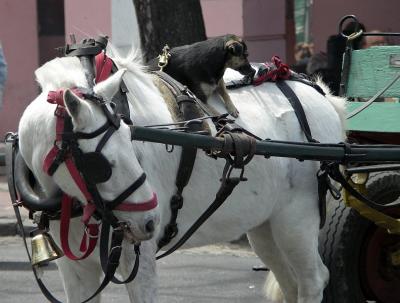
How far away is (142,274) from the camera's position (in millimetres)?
3588

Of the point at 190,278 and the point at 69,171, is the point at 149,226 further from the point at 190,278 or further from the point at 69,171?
the point at 190,278

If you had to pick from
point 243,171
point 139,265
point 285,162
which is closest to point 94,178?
point 139,265

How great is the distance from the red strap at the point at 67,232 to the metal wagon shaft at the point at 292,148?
1.21 ft

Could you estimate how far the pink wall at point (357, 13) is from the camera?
1194 cm

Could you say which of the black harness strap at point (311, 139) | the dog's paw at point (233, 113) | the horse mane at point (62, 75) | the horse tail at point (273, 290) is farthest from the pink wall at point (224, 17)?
the horse mane at point (62, 75)

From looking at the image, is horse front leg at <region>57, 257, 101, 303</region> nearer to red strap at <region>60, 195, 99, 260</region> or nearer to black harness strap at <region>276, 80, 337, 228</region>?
red strap at <region>60, 195, 99, 260</region>

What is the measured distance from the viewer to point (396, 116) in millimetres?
4895

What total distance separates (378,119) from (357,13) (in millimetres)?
7375

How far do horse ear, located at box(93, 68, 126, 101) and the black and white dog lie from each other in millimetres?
787

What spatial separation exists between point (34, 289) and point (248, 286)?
4.92 ft

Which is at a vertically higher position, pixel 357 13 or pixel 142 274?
pixel 142 274

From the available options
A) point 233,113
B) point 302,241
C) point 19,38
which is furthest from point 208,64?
point 19,38

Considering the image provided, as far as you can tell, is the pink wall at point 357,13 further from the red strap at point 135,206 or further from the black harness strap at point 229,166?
the red strap at point 135,206

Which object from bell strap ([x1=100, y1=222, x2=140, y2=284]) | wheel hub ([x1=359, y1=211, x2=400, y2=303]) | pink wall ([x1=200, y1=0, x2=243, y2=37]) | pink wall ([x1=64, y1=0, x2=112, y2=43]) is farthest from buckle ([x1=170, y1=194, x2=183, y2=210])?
pink wall ([x1=64, y1=0, x2=112, y2=43])
